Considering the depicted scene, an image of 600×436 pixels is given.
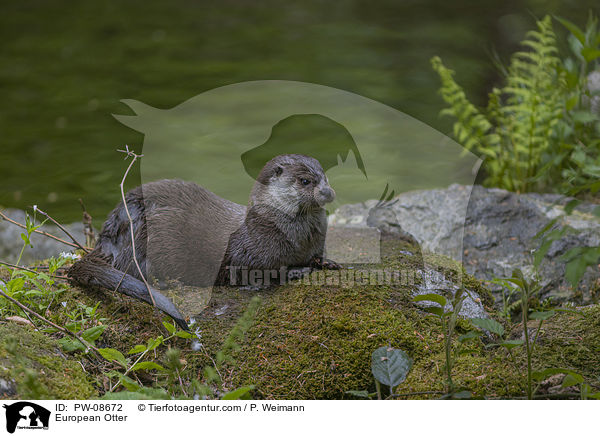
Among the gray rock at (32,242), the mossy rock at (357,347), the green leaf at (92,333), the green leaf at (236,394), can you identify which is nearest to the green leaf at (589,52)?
the mossy rock at (357,347)

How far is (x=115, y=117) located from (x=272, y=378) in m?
1.81

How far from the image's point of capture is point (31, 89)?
4.72 meters

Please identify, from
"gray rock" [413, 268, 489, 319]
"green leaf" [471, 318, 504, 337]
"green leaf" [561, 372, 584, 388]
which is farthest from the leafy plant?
"green leaf" [561, 372, 584, 388]

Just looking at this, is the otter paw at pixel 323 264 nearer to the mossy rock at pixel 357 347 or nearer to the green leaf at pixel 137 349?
the mossy rock at pixel 357 347

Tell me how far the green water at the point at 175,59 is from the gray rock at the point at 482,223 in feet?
0.82

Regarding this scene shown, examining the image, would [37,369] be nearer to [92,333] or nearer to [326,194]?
[92,333]

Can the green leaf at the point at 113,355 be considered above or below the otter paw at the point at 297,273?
below

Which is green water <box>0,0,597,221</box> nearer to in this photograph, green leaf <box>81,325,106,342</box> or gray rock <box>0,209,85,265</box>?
gray rock <box>0,209,85,265</box>

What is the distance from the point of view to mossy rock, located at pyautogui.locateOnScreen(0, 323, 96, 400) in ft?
5.23

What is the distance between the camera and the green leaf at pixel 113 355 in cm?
186

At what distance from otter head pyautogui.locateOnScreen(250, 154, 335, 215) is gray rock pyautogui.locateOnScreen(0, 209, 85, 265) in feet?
5.14

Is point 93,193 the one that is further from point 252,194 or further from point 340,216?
point 340,216

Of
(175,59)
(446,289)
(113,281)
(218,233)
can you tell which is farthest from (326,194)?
(175,59)

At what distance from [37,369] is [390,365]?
43.2 inches
